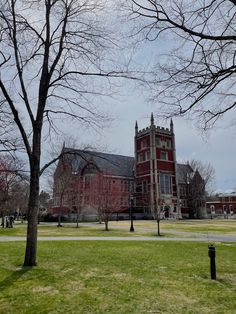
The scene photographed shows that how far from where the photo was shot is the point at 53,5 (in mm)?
10836

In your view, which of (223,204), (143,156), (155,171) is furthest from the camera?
(223,204)

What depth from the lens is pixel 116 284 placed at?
7.95 m

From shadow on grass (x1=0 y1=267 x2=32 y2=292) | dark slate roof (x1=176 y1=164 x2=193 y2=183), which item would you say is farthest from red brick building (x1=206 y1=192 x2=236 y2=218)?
shadow on grass (x1=0 y1=267 x2=32 y2=292)

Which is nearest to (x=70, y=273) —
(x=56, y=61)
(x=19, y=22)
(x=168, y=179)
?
(x=56, y=61)

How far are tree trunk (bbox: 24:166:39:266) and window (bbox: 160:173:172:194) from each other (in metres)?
62.8

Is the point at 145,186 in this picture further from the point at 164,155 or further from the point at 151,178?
the point at 164,155

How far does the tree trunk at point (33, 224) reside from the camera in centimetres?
1016

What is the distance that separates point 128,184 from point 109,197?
3819 centimetres

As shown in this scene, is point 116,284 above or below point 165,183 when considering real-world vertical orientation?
below

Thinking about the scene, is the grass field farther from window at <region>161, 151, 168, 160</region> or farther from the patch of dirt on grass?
window at <region>161, 151, 168, 160</region>

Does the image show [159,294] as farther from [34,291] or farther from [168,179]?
[168,179]

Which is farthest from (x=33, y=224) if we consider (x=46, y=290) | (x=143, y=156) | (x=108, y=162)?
(x=143, y=156)

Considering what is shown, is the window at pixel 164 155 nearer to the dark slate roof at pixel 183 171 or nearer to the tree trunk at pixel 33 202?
the dark slate roof at pixel 183 171

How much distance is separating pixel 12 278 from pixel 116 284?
8.37 ft
